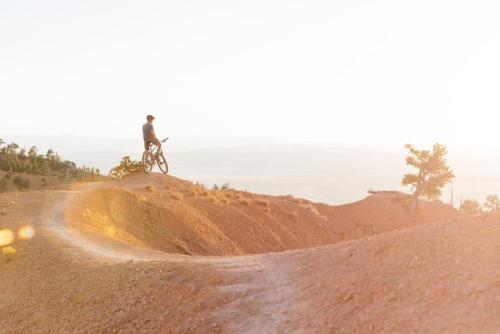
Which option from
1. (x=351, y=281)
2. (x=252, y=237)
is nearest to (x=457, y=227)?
(x=351, y=281)

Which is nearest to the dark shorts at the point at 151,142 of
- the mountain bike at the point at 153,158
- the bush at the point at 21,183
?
the mountain bike at the point at 153,158

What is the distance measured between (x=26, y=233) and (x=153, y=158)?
12323 mm

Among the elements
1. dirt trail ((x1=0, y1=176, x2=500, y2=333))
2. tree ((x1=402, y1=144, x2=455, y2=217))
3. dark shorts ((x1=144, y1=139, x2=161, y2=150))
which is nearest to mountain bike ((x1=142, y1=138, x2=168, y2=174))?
dark shorts ((x1=144, y1=139, x2=161, y2=150))

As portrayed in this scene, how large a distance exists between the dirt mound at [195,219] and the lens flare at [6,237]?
2400mm

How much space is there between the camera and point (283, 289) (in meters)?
9.82

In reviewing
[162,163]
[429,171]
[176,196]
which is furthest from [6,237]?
[429,171]

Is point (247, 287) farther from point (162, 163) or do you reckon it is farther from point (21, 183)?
point (21, 183)

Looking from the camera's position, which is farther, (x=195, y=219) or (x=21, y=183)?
(x=21, y=183)

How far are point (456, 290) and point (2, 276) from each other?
1240cm

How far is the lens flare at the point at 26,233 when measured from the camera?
17.0 m

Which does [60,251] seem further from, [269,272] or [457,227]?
[457,227]

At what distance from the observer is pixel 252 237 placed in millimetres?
Result: 27828

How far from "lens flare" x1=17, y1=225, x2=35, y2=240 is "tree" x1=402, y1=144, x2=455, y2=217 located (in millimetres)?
44020

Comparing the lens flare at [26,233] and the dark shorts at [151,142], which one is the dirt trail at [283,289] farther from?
the dark shorts at [151,142]
